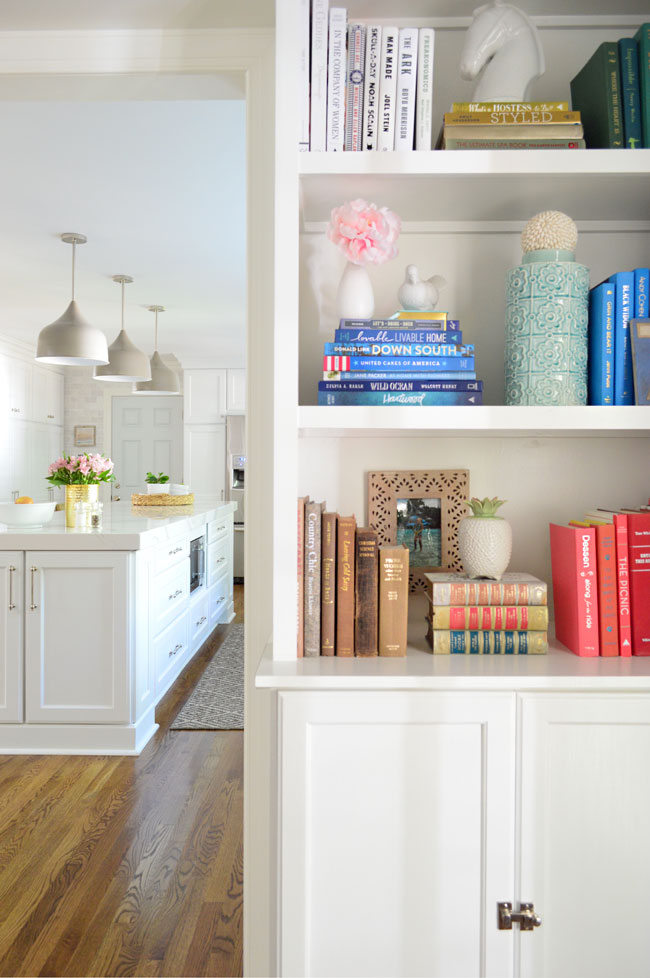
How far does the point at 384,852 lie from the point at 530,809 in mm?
258

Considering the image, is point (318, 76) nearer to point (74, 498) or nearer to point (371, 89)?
point (371, 89)

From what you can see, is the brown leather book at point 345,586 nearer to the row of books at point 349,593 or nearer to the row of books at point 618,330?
the row of books at point 349,593

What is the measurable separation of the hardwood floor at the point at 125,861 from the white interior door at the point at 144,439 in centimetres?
532

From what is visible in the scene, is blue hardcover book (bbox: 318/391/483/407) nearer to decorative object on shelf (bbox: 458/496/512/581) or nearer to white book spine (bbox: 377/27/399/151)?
decorative object on shelf (bbox: 458/496/512/581)

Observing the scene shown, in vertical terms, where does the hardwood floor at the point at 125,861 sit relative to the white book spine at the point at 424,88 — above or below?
below

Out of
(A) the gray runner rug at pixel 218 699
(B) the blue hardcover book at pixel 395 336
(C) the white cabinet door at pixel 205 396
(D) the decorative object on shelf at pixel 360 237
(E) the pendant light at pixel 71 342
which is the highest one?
(C) the white cabinet door at pixel 205 396

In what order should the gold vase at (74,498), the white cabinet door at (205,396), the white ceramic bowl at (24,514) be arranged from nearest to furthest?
the white ceramic bowl at (24,514) < the gold vase at (74,498) < the white cabinet door at (205,396)

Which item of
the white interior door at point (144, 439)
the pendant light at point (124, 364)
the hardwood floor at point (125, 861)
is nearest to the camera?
the hardwood floor at point (125, 861)

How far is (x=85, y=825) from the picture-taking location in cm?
259

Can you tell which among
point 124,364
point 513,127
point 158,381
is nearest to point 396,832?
point 513,127

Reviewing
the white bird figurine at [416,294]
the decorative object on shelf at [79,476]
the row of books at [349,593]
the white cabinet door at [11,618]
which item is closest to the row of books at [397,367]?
the white bird figurine at [416,294]

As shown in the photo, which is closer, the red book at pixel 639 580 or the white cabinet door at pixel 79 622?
the red book at pixel 639 580

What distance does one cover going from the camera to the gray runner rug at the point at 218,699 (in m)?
3.60

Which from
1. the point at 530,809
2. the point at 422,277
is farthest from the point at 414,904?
the point at 422,277
